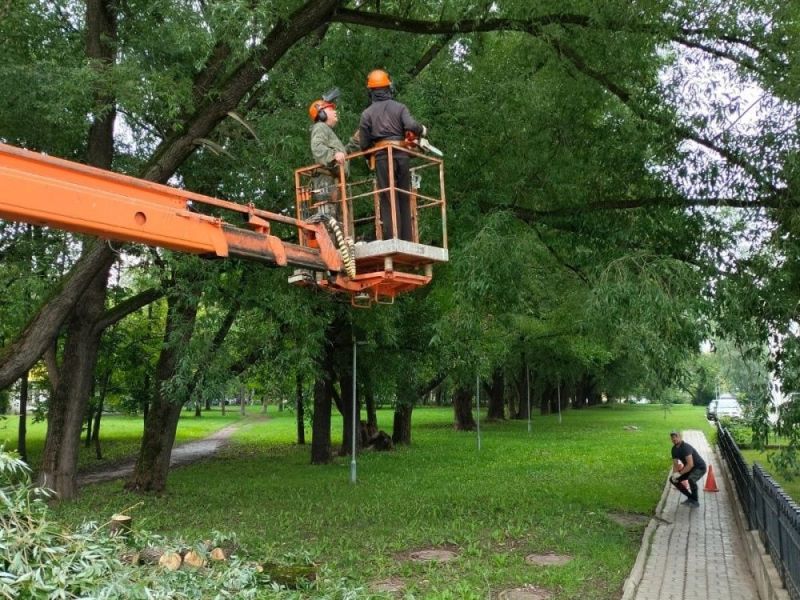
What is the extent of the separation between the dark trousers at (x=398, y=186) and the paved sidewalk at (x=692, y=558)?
502cm

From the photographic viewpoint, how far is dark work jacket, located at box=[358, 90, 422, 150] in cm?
697

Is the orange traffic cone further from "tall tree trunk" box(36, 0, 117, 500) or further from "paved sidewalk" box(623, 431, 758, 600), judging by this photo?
"tall tree trunk" box(36, 0, 117, 500)

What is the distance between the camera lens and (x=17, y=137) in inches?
493

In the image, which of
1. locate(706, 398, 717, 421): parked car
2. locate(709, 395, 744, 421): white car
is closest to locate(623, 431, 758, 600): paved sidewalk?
locate(709, 395, 744, 421): white car

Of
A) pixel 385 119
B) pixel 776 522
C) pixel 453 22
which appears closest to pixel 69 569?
pixel 385 119

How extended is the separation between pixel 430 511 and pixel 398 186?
8382mm

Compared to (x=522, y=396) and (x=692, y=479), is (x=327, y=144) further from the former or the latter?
(x=522, y=396)

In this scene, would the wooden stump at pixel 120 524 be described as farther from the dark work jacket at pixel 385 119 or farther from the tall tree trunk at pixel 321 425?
the tall tree trunk at pixel 321 425

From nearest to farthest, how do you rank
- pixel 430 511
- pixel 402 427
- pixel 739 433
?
1. pixel 430 511
2. pixel 739 433
3. pixel 402 427

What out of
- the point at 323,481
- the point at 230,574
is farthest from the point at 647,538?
the point at 323,481

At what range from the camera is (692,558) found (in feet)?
35.3

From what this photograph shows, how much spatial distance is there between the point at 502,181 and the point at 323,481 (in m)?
10.0

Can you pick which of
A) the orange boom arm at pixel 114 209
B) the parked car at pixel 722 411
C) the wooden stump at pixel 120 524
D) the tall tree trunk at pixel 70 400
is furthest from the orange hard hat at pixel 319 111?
the parked car at pixel 722 411

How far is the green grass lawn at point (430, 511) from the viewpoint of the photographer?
9148 mm
